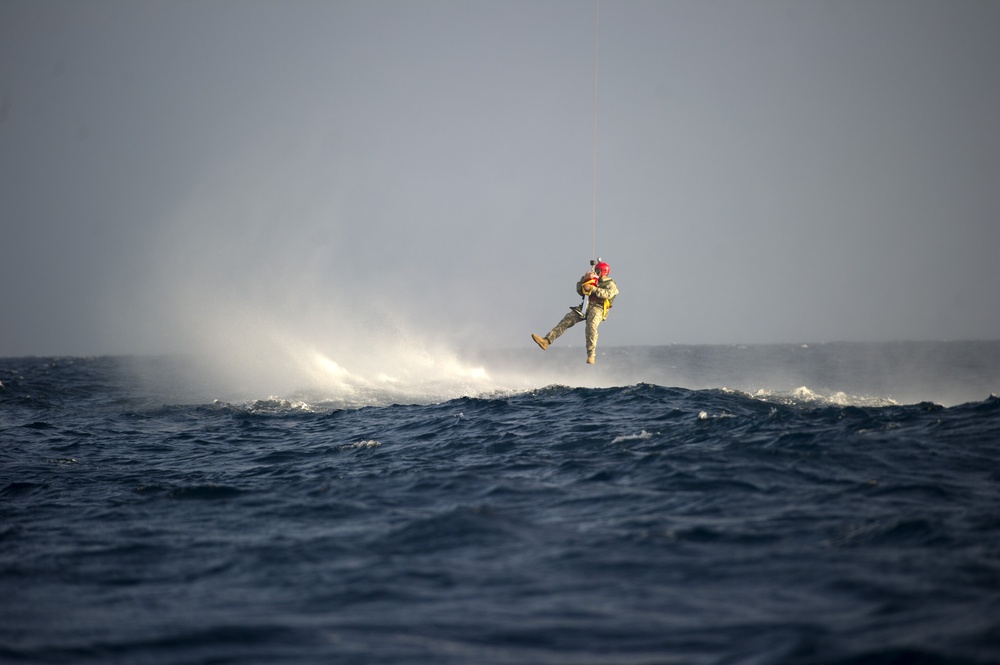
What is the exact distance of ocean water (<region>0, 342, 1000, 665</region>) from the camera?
7.09 meters

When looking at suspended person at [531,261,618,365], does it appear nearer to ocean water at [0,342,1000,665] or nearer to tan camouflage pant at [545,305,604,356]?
tan camouflage pant at [545,305,604,356]

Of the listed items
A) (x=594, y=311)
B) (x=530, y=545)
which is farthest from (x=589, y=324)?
(x=530, y=545)

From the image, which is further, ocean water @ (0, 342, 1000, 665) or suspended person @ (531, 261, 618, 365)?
suspended person @ (531, 261, 618, 365)

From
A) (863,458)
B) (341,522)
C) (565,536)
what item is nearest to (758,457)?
(863,458)

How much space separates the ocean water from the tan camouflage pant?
3.77m

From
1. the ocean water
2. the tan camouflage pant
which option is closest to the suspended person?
the tan camouflage pant

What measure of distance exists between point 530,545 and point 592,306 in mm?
14806

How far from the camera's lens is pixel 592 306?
24.0 metres

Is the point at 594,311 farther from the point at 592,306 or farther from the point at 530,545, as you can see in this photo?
the point at 530,545

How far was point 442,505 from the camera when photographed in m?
12.2

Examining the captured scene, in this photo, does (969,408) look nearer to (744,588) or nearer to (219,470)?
(744,588)

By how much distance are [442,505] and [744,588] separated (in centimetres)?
558

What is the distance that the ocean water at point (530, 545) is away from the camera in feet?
23.3

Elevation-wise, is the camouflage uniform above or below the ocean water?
above
